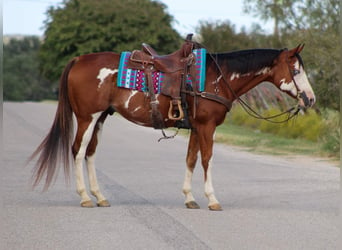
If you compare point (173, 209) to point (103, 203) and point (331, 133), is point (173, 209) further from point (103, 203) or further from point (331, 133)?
point (331, 133)

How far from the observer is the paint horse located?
Answer: 31.6ft

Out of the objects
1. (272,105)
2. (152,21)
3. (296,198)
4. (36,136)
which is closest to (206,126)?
(296,198)

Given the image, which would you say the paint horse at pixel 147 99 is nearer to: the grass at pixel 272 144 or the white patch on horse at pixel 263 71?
the white patch on horse at pixel 263 71

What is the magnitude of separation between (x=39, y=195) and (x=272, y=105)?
17.0m

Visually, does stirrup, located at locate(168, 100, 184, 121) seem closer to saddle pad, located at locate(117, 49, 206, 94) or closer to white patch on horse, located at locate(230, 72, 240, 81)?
saddle pad, located at locate(117, 49, 206, 94)

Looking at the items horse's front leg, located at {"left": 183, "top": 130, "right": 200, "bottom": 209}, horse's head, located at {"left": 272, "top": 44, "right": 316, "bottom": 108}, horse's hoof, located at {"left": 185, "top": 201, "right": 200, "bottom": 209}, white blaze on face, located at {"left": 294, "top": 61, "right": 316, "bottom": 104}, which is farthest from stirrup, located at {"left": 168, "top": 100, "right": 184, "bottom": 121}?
white blaze on face, located at {"left": 294, "top": 61, "right": 316, "bottom": 104}

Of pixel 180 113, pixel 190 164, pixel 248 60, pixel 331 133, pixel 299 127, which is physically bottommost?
pixel 299 127

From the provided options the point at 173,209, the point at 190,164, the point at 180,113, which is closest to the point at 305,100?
the point at 180,113

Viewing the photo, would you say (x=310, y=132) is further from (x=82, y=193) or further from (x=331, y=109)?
(x=82, y=193)

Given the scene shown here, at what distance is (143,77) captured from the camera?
9.71 m

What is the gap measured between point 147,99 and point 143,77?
0.91 ft

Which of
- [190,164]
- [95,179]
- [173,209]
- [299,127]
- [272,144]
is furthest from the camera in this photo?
[299,127]

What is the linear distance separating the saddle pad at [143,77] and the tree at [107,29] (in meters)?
41.6

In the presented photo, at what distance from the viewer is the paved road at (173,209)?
757cm
